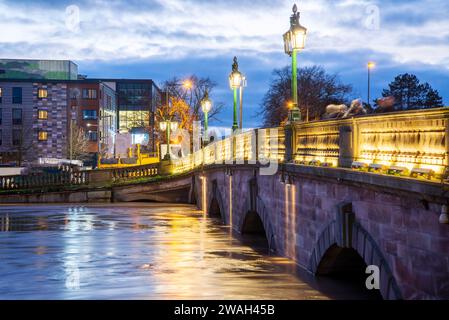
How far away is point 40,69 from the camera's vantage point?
13488cm

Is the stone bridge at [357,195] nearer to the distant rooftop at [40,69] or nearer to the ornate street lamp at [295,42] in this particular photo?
the ornate street lamp at [295,42]

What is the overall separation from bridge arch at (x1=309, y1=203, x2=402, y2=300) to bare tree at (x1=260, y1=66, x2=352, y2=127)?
74692mm

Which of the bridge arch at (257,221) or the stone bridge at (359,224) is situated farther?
the bridge arch at (257,221)

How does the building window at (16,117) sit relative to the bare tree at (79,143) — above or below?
above

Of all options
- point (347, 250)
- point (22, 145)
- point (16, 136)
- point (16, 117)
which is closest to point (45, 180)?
point (347, 250)

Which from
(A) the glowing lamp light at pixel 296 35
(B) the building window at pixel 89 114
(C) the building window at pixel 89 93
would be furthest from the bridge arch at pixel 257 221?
(B) the building window at pixel 89 114

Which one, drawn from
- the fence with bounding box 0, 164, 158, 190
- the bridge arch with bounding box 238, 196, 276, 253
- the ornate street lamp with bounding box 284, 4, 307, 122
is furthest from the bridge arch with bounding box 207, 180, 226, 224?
the fence with bounding box 0, 164, 158, 190

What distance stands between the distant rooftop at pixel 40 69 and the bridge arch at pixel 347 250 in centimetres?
11855

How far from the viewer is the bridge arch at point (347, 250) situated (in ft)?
42.8

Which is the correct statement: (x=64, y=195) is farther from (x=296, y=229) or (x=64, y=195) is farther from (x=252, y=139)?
(x=296, y=229)

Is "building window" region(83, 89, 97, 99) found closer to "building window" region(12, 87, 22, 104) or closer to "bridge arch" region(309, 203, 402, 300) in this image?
"building window" region(12, 87, 22, 104)

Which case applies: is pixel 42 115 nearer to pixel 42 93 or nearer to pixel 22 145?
pixel 42 93
